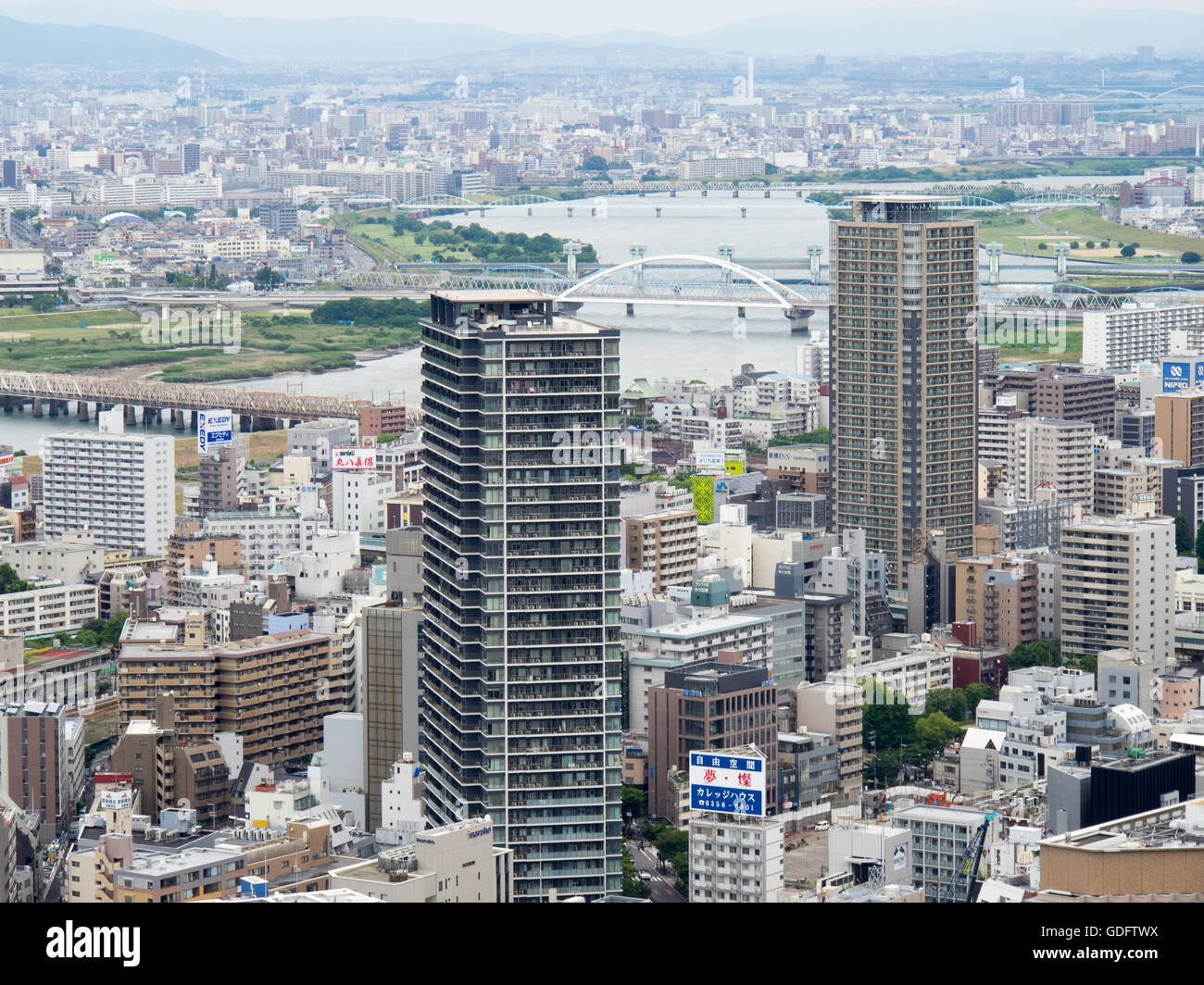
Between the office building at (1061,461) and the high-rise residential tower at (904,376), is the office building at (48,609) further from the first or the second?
the office building at (1061,461)

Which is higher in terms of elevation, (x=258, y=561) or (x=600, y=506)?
(x=600, y=506)

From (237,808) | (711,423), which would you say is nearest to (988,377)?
(711,423)

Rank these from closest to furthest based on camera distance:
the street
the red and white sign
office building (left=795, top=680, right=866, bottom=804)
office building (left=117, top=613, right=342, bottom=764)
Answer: the street → office building (left=795, top=680, right=866, bottom=804) → office building (left=117, top=613, right=342, bottom=764) → the red and white sign

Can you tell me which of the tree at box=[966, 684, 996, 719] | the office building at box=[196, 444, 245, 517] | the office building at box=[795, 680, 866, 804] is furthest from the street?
the office building at box=[196, 444, 245, 517]

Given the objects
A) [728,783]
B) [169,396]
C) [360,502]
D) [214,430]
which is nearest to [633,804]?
[728,783]

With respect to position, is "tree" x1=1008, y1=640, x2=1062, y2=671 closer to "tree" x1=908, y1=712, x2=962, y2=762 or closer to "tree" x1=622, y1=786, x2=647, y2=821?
"tree" x1=908, y1=712, x2=962, y2=762

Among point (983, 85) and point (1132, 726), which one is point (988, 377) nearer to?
point (1132, 726)

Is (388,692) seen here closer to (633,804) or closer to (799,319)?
(633,804)
